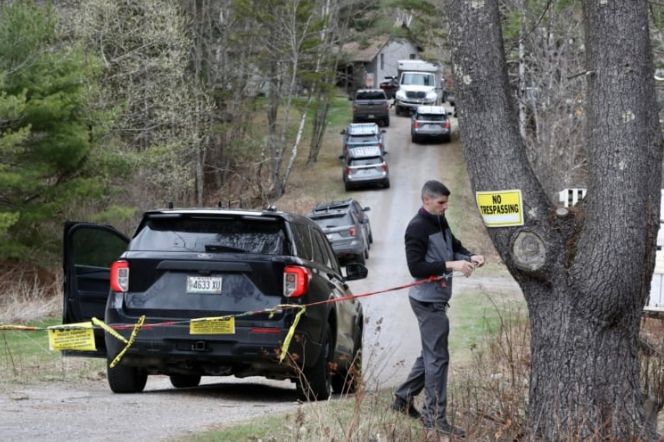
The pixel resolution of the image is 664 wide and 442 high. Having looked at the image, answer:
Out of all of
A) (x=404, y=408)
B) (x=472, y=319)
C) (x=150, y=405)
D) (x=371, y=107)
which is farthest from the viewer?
(x=371, y=107)

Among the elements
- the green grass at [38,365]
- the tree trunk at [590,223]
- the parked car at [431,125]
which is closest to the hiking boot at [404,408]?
the tree trunk at [590,223]

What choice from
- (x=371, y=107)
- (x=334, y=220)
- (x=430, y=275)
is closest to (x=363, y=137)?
(x=371, y=107)

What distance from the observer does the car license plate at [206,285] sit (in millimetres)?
10039

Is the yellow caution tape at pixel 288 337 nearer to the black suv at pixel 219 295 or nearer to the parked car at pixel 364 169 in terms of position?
the black suv at pixel 219 295

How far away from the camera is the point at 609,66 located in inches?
285

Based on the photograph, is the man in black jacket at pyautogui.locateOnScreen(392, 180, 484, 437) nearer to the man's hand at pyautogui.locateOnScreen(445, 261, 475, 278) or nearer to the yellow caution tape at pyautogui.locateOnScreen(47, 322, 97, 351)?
the man's hand at pyautogui.locateOnScreen(445, 261, 475, 278)

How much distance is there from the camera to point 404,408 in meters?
8.66

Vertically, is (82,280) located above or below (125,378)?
above

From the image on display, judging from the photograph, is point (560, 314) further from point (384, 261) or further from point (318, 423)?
point (384, 261)

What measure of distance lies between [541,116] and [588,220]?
34017mm

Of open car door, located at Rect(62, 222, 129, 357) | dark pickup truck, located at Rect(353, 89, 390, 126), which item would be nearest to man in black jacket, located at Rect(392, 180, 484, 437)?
open car door, located at Rect(62, 222, 129, 357)

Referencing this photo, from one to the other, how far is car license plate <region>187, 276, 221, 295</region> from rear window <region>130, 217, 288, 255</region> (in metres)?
0.26

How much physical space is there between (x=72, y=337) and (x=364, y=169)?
43.3 m

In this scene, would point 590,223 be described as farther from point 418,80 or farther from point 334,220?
point 418,80
